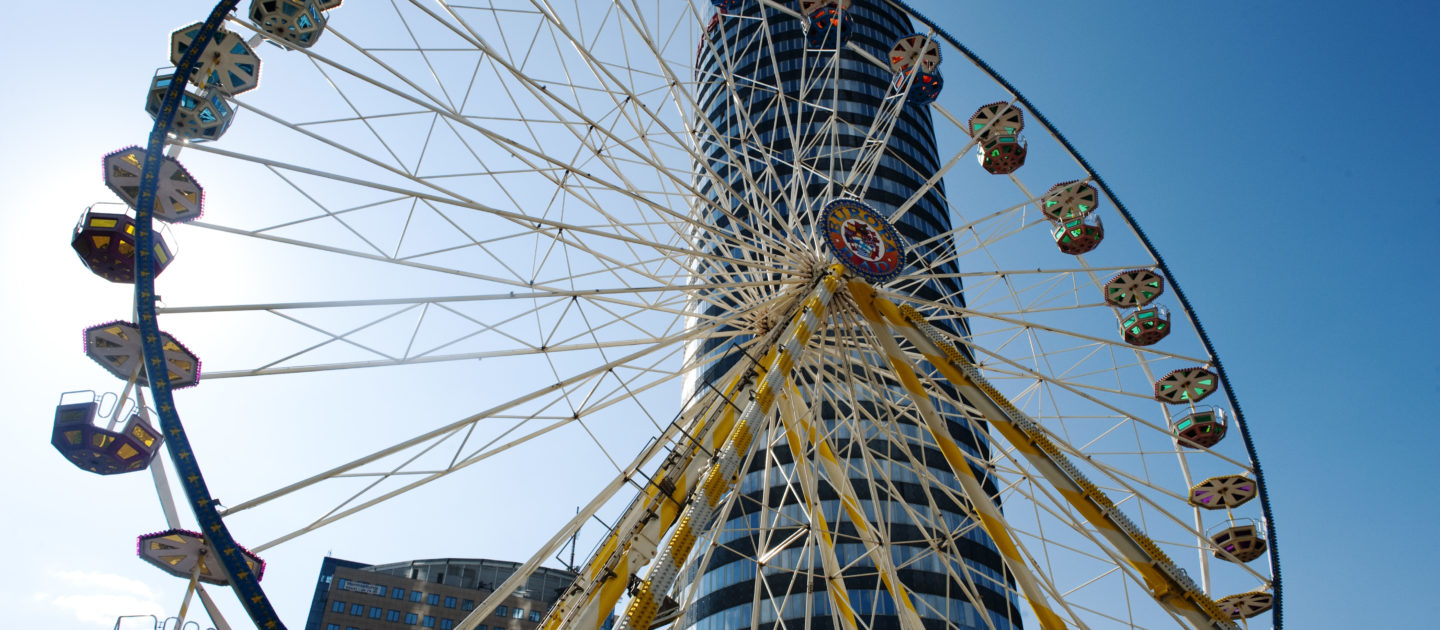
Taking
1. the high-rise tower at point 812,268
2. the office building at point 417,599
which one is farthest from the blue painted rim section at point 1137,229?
the office building at point 417,599

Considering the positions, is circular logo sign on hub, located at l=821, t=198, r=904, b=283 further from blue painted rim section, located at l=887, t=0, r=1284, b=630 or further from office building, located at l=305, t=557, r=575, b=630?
office building, located at l=305, t=557, r=575, b=630

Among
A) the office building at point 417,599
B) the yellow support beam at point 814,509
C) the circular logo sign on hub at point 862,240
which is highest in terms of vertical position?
the office building at point 417,599

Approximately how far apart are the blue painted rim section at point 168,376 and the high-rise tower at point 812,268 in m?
8.26

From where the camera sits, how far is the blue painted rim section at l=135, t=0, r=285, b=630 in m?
11.5

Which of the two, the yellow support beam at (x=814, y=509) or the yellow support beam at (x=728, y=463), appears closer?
the yellow support beam at (x=728, y=463)

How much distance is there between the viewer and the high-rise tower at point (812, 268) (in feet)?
74.6

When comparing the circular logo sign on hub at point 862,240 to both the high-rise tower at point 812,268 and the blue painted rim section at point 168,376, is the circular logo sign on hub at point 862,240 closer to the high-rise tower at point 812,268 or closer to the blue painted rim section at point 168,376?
the high-rise tower at point 812,268

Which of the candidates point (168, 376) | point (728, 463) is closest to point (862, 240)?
point (728, 463)

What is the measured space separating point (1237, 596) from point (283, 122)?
21.6 metres

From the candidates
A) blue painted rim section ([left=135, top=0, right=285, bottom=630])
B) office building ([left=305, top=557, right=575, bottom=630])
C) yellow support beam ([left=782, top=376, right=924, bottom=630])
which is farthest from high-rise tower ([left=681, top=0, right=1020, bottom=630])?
office building ([left=305, top=557, right=575, bottom=630])

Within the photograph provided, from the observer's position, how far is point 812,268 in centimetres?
1917

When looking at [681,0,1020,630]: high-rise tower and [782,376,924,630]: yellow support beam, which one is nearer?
[782,376,924,630]: yellow support beam

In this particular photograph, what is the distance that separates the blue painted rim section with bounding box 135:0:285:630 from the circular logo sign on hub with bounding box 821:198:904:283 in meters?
11.3

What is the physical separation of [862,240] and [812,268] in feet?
3.94
